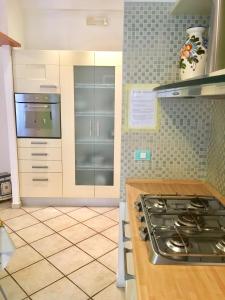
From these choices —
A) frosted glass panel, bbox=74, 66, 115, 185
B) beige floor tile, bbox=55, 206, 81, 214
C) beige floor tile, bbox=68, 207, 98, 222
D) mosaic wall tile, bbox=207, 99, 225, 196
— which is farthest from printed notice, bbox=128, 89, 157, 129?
beige floor tile, bbox=55, 206, 81, 214

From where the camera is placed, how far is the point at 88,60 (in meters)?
3.11

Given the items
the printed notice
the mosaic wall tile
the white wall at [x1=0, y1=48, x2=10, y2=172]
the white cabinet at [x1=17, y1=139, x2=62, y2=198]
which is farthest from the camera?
the white wall at [x1=0, y1=48, x2=10, y2=172]

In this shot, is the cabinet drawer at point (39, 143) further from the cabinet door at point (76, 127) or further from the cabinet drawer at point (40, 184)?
the cabinet drawer at point (40, 184)

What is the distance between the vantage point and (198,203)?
1.45m

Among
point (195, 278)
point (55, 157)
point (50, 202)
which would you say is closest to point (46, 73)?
point (55, 157)

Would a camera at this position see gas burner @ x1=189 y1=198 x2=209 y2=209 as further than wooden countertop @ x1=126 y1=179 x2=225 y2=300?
Yes

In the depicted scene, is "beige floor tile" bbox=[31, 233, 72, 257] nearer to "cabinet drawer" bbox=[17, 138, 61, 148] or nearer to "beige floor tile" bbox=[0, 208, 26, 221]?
"beige floor tile" bbox=[0, 208, 26, 221]

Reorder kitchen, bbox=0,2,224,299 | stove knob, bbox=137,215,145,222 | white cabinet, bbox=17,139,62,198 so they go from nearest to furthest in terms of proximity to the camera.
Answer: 1. stove knob, bbox=137,215,145,222
2. kitchen, bbox=0,2,224,299
3. white cabinet, bbox=17,139,62,198

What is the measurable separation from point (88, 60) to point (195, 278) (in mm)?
2745

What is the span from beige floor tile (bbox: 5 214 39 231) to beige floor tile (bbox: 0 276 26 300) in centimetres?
85

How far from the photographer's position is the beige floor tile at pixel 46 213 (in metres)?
3.19

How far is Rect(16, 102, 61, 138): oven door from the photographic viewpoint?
321 cm

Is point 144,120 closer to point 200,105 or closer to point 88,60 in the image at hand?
point 200,105

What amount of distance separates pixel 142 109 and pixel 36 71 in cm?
185
